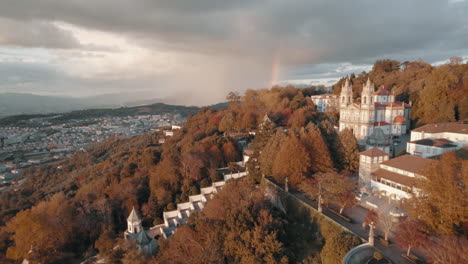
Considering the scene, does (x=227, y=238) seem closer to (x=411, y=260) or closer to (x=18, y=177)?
(x=411, y=260)

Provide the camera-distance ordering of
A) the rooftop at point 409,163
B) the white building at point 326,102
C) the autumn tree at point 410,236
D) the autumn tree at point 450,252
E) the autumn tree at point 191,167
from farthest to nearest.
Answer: the white building at point 326,102 → the autumn tree at point 191,167 → the rooftop at point 409,163 → the autumn tree at point 410,236 → the autumn tree at point 450,252

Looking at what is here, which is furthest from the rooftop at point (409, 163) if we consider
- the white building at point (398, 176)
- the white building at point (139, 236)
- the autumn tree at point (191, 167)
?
the white building at point (139, 236)

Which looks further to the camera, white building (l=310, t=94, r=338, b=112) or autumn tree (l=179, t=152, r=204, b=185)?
white building (l=310, t=94, r=338, b=112)

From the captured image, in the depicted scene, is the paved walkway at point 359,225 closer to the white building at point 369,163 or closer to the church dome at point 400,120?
the white building at point 369,163

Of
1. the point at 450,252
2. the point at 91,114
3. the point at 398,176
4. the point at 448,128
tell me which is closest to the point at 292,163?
the point at 398,176

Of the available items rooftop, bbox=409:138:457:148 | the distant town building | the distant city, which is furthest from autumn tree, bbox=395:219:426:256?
the distant city

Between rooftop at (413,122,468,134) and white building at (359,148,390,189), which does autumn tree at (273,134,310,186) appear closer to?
white building at (359,148,390,189)

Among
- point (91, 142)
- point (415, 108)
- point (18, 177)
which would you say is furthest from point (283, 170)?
point (91, 142)
